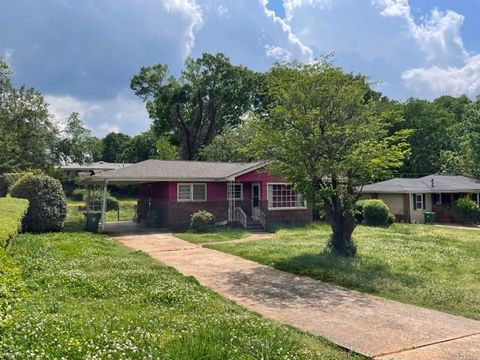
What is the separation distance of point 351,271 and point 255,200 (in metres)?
14.6

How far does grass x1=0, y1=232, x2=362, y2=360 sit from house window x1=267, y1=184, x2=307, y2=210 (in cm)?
1536

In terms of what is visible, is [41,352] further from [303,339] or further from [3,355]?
[303,339]

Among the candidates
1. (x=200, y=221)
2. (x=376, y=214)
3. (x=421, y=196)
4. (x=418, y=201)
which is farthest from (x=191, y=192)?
(x=421, y=196)

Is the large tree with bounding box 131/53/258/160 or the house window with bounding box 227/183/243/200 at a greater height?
the large tree with bounding box 131/53/258/160

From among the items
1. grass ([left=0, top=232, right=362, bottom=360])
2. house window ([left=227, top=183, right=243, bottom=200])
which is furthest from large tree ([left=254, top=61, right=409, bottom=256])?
house window ([left=227, top=183, right=243, bottom=200])

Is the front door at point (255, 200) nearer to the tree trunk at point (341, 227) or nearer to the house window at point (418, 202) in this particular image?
the house window at point (418, 202)

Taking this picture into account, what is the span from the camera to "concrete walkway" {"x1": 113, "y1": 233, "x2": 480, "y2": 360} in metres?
5.98

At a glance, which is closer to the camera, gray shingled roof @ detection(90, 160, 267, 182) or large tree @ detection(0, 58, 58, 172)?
gray shingled roof @ detection(90, 160, 267, 182)

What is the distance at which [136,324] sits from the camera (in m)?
5.96

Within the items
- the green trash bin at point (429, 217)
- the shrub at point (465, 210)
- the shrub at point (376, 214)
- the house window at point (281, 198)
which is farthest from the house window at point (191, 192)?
the shrub at point (465, 210)

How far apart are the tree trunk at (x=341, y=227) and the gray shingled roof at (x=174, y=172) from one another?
7.68m

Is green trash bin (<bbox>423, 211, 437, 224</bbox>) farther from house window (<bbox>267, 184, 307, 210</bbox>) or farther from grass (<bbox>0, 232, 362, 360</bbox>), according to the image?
grass (<bbox>0, 232, 362, 360</bbox>)

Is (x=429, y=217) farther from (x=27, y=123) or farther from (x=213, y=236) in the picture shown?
(x=27, y=123)

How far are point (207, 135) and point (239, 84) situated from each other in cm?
669
